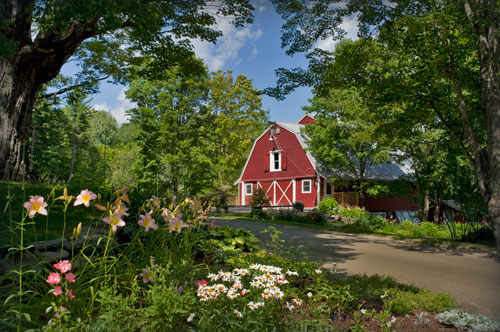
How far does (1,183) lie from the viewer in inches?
213

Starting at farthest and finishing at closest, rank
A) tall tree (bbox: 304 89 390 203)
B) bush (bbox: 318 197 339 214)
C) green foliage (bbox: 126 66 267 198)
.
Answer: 1. bush (bbox: 318 197 339 214)
2. tall tree (bbox: 304 89 390 203)
3. green foliage (bbox: 126 66 267 198)

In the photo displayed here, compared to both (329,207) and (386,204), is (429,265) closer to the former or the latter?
(329,207)

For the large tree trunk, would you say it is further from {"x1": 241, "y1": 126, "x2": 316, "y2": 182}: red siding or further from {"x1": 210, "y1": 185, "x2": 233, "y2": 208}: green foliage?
{"x1": 241, "y1": 126, "x2": 316, "y2": 182}: red siding

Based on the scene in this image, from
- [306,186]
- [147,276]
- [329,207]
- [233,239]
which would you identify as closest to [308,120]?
[306,186]

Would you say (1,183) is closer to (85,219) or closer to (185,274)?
(85,219)

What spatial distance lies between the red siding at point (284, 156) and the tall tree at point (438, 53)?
13.1 meters

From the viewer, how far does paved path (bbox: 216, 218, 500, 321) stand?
350cm

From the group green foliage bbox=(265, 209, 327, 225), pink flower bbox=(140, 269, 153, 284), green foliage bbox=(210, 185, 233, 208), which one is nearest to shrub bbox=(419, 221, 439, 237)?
green foliage bbox=(265, 209, 327, 225)

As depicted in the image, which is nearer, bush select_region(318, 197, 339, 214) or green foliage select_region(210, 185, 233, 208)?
bush select_region(318, 197, 339, 214)


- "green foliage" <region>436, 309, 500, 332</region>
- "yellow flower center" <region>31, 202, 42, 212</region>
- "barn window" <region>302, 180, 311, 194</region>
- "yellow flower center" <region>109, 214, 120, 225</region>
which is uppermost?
"barn window" <region>302, 180, 311, 194</region>

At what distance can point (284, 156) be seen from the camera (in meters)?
22.2

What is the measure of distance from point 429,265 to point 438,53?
447 centimetres

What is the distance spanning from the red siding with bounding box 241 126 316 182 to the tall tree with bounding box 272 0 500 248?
13.1 metres

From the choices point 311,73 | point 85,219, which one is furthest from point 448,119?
point 85,219
